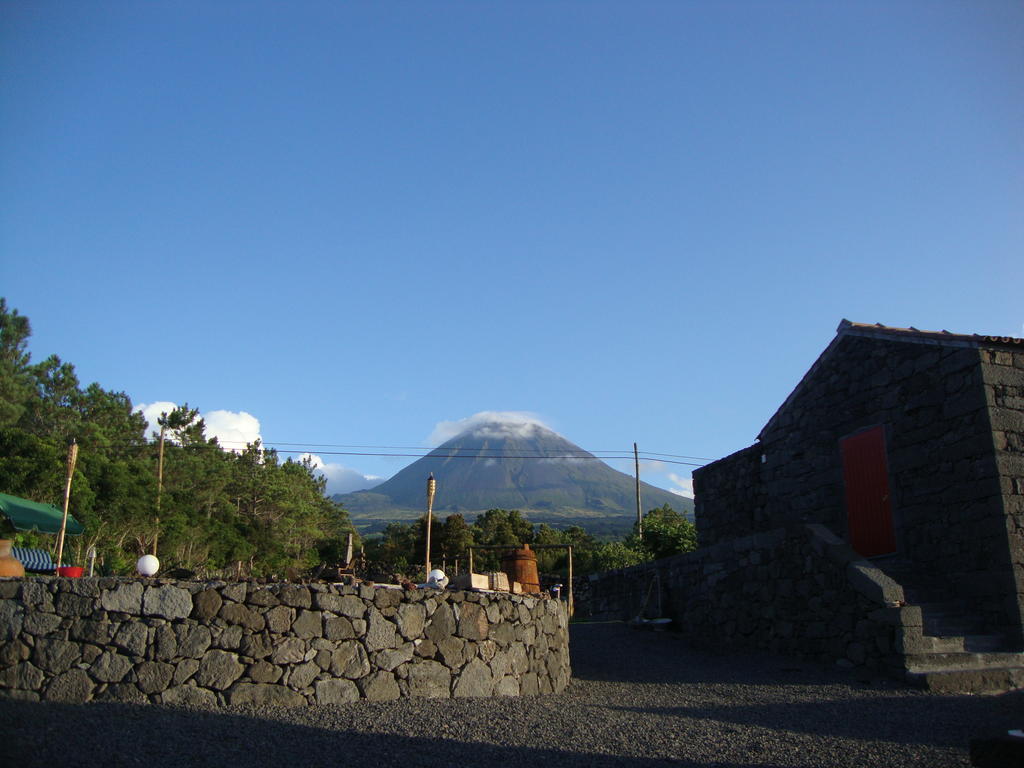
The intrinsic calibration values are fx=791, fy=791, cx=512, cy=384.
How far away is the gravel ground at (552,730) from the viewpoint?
5.54m

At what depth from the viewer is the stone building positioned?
1019 centimetres

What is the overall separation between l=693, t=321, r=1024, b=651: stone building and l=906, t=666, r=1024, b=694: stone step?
0.78 meters

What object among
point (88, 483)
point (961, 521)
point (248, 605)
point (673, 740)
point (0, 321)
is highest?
point (0, 321)

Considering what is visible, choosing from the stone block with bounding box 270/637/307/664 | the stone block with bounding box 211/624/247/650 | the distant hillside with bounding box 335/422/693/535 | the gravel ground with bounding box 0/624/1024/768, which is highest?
the distant hillside with bounding box 335/422/693/535

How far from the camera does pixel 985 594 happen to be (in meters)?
10.2

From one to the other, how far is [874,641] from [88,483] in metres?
17.2

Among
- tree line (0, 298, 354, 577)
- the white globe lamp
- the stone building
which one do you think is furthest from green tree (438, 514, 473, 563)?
the white globe lamp

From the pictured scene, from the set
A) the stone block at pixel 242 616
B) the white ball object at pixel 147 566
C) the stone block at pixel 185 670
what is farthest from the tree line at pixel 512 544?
the stone block at pixel 185 670

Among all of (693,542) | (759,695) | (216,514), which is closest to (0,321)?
(216,514)

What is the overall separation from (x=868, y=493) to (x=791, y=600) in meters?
2.60

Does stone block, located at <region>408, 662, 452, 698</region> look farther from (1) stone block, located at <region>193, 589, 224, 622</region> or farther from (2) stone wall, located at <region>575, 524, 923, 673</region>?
(2) stone wall, located at <region>575, 524, 923, 673</region>

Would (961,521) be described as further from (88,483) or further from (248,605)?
(88,483)

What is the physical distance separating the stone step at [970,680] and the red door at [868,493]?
10.4 feet

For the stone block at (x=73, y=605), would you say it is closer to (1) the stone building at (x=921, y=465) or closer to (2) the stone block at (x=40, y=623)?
(2) the stone block at (x=40, y=623)
